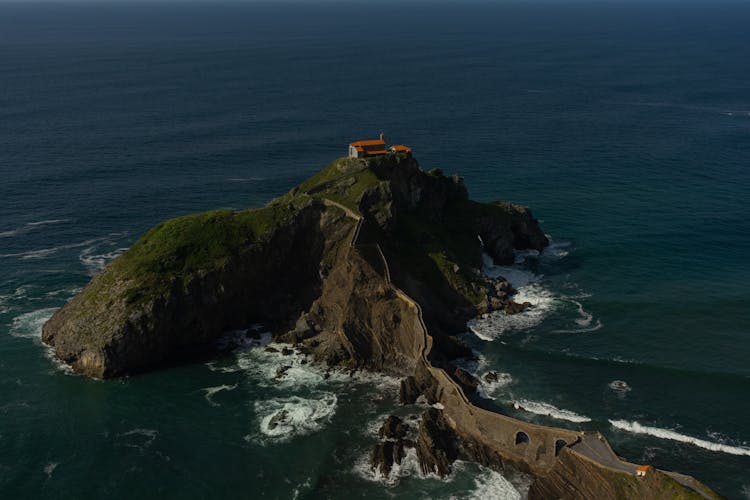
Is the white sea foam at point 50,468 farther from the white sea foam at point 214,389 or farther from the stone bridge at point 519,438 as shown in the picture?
the stone bridge at point 519,438

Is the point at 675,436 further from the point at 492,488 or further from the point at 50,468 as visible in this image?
the point at 50,468

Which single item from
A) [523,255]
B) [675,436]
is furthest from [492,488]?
[523,255]

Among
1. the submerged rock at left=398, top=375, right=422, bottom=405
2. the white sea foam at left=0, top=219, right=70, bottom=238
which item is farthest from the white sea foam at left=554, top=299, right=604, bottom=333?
the white sea foam at left=0, top=219, right=70, bottom=238

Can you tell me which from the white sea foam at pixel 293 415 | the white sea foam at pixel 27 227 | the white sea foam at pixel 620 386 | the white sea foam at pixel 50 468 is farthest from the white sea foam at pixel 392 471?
the white sea foam at pixel 27 227

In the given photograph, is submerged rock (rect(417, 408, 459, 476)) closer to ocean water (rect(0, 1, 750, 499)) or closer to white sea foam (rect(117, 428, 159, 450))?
ocean water (rect(0, 1, 750, 499))

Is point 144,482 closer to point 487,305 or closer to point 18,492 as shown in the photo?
point 18,492
